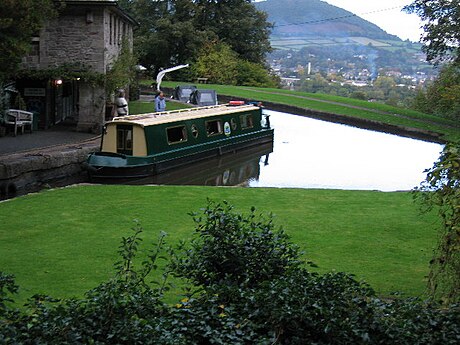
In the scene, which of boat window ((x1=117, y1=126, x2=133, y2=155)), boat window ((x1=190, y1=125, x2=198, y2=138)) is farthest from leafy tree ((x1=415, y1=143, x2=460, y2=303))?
boat window ((x1=190, y1=125, x2=198, y2=138))

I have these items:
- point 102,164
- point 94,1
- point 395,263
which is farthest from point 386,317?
point 94,1

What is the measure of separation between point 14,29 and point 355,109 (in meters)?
24.4

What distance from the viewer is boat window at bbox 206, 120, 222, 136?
24725 mm

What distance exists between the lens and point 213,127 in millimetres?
25156

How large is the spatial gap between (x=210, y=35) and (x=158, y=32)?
3826 mm

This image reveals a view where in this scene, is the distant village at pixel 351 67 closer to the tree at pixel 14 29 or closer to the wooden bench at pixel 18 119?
the wooden bench at pixel 18 119

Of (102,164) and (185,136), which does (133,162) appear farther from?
(185,136)

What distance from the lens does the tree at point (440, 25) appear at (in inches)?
1180

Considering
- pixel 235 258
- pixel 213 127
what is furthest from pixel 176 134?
pixel 235 258

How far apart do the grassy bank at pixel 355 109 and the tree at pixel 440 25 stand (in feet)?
10.6

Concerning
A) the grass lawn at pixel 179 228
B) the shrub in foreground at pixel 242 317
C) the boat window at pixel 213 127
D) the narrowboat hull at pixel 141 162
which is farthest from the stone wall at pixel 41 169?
the shrub in foreground at pixel 242 317

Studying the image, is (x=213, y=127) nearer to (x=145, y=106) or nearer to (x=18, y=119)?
(x=18, y=119)

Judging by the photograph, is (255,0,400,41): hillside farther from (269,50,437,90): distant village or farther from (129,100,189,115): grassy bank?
(129,100,189,115): grassy bank

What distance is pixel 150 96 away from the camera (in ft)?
138
